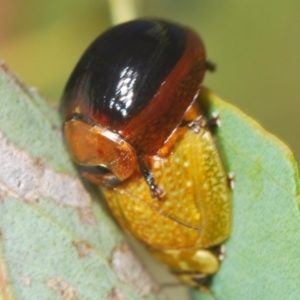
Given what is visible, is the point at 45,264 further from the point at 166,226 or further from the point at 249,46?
the point at 249,46

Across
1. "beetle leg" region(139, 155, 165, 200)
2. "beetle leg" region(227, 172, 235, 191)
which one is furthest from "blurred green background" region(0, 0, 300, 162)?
"beetle leg" region(139, 155, 165, 200)

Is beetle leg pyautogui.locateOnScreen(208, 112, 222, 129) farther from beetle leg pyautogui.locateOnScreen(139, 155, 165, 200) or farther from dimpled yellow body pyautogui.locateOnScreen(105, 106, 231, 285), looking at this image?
beetle leg pyautogui.locateOnScreen(139, 155, 165, 200)

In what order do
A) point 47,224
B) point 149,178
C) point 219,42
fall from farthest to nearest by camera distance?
point 219,42, point 149,178, point 47,224

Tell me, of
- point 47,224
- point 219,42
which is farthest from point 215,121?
point 219,42

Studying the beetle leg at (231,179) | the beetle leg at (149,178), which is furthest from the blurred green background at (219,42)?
the beetle leg at (149,178)

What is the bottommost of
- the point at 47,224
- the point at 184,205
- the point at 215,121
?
the point at 184,205

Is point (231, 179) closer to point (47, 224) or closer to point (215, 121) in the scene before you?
point (215, 121)

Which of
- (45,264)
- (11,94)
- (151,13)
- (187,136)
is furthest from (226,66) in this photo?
(45,264)

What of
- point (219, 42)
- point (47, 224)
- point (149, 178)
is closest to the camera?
point (47, 224)
